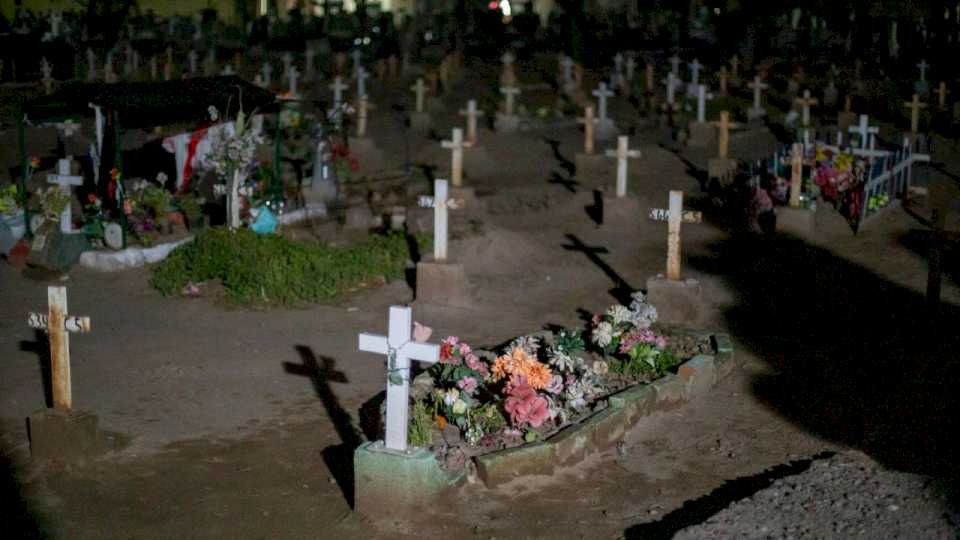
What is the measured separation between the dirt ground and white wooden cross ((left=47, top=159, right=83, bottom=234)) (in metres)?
0.81

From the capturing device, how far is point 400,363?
8266 mm

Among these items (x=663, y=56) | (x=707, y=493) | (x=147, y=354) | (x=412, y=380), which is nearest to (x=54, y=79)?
(x=663, y=56)

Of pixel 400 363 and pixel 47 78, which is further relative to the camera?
pixel 47 78

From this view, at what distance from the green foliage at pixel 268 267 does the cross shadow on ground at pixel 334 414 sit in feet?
6.04

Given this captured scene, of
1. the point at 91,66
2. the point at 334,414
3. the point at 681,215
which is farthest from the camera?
the point at 91,66

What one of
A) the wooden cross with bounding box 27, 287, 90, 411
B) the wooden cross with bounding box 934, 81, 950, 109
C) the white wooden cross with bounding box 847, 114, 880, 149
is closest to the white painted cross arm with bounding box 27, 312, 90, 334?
the wooden cross with bounding box 27, 287, 90, 411

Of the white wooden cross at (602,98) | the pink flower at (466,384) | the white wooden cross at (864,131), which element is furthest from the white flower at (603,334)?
the white wooden cross at (602,98)

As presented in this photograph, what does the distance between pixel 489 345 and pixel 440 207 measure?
1803mm

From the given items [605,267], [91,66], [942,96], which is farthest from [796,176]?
[91,66]

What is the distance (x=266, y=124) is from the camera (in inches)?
943

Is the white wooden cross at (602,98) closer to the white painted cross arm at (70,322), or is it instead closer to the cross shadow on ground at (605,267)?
the cross shadow on ground at (605,267)

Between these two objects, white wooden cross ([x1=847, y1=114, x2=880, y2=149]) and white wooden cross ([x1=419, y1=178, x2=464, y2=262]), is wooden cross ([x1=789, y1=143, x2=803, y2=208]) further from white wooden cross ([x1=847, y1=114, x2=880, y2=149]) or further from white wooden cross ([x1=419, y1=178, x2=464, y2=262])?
white wooden cross ([x1=419, y1=178, x2=464, y2=262])

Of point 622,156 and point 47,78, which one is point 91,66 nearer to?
point 47,78

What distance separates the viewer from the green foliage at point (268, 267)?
47.0 feet
